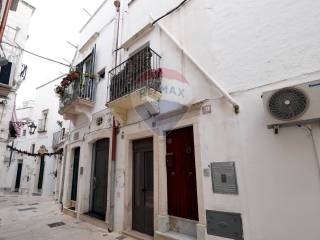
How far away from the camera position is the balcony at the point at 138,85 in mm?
5266

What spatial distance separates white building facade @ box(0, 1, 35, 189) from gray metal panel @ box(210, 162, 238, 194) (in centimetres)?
788

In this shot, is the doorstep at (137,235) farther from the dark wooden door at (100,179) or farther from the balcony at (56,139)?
the balcony at (56,139)

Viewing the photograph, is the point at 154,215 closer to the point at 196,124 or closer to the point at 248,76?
the point at 196,124

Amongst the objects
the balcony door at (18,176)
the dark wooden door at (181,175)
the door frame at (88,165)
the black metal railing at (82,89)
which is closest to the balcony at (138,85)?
the dark wooden door at (181,175)

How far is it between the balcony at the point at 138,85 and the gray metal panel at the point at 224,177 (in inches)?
88.4

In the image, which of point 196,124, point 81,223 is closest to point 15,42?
point 81,223

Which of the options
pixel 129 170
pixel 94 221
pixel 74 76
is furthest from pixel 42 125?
pixel 129 170

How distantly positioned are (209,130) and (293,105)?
5.52ft

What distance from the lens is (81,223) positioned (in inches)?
281

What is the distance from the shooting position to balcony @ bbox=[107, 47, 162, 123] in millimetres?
5266

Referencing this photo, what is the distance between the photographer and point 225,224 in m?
3.81

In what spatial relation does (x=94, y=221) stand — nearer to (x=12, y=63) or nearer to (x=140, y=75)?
(x=140, y=75)

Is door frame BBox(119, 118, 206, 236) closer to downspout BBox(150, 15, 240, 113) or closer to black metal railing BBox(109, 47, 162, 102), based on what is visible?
downspout BBox(150, 15, 240, 113)

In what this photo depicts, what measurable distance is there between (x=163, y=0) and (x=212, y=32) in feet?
8.27
